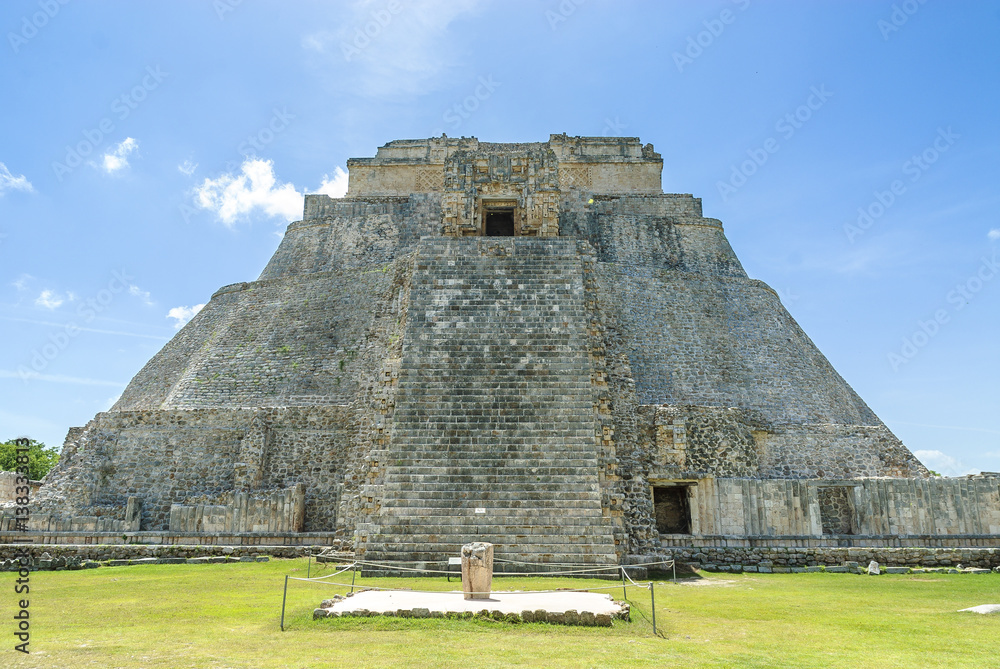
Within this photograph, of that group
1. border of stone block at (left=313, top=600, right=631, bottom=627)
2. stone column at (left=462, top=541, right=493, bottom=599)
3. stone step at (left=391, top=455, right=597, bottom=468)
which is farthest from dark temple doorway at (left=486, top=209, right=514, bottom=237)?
border of stone block at (left=313, top=600, right=631, bottom=627)

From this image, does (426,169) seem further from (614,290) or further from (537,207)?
(614,290)

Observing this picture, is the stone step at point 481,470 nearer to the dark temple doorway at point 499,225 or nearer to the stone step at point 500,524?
the stone step at point 500,524

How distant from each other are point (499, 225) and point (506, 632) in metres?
18.1

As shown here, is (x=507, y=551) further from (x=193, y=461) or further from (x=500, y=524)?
(x=193, y=461)

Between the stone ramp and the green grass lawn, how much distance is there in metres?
1.04

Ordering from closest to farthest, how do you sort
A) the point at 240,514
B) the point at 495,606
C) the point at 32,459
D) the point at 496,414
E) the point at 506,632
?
the point at 506,632 → the point at 495,606 → the point at 496,414 → the point at 240,514 → the point at 32,459

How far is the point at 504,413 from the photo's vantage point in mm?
11953

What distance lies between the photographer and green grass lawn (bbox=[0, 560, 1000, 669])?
5012 mm

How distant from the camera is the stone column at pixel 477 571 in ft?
22.9

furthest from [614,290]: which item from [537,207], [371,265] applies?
[371,265]

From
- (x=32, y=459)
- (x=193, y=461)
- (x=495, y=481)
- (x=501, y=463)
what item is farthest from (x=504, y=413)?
(x=32, y=459)

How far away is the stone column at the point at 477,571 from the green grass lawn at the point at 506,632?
0.80m

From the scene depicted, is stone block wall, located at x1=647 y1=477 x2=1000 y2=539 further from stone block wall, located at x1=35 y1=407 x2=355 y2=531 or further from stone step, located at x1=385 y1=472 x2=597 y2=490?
stone block wall, located at x1=35 y1=407 x2=355 y2=531

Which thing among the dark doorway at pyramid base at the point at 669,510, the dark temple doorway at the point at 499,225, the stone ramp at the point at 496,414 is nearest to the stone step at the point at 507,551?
the stone ramp at the point at 496,414
